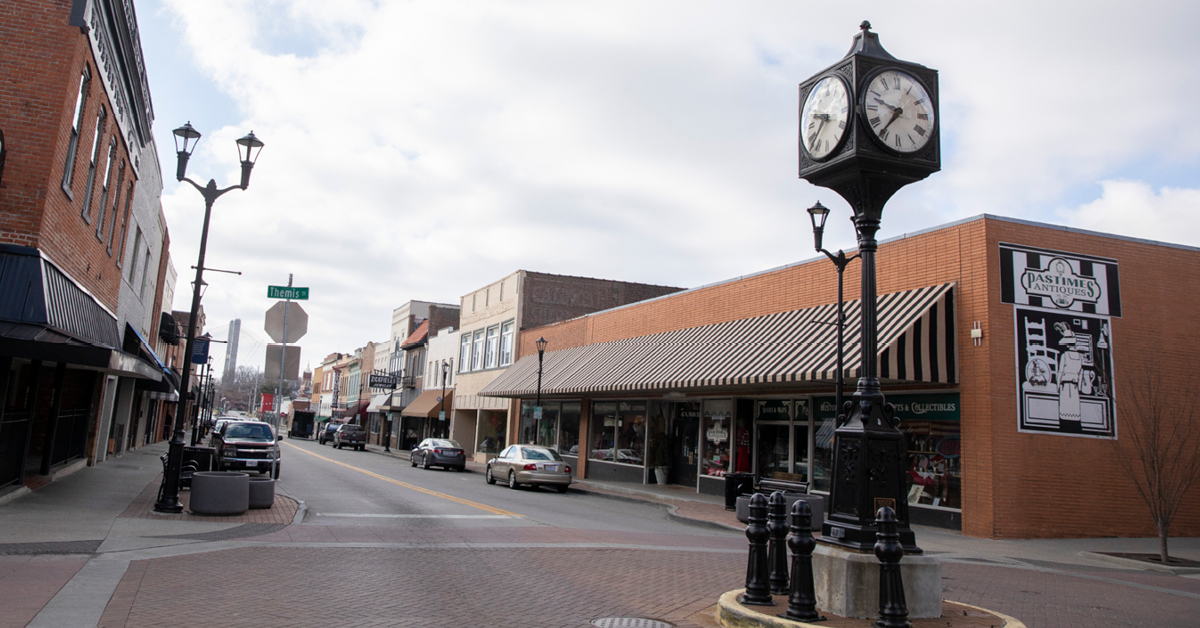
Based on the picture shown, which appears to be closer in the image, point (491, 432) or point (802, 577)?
point (802, 577)

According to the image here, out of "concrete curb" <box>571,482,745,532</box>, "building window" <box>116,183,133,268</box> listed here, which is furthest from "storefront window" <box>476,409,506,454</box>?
"building window" <box>116,183,133,268</box>

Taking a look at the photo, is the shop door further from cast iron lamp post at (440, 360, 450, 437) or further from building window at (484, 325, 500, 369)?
cast iron lamp post at (440, 360, 450, 437)

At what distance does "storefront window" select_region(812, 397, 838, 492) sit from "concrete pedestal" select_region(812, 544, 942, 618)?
12.7 m

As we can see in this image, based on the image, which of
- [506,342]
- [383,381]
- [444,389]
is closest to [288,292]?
[506,342]

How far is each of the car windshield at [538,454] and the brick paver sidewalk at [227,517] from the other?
9538 millimetres

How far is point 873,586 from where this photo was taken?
683cm

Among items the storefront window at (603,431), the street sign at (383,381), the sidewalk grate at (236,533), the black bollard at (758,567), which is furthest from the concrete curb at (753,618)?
the street sign at (383,381)

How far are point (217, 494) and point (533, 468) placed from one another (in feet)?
40.0

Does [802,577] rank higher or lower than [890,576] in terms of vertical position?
lower

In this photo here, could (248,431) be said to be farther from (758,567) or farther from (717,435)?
(758,567)

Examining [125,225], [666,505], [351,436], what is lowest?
[666,505]

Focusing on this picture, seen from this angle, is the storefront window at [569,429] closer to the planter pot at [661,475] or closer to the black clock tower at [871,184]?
the planter pot at [661,475]

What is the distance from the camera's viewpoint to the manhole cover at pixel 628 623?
710 cm

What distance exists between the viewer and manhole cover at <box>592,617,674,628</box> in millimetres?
7098
